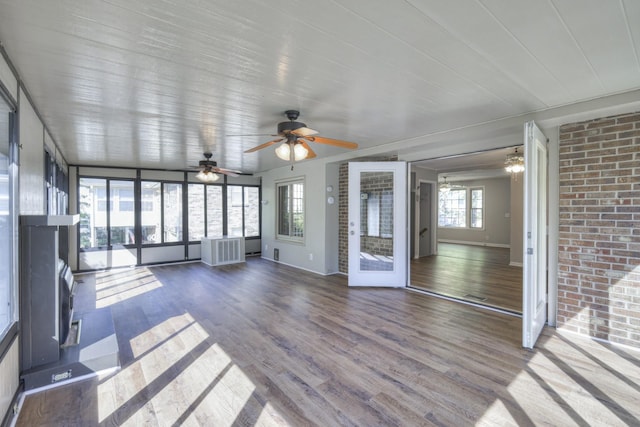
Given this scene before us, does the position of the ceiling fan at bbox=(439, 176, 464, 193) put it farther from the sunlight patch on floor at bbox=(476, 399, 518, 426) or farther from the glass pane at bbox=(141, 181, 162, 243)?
the sunlight patch on floor at bbox=(476, 399, 518, 426)

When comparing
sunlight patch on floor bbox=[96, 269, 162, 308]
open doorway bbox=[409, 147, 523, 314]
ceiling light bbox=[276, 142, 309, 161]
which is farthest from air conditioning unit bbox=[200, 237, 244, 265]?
ceiling light bbox=[276, 142, 309, 161]

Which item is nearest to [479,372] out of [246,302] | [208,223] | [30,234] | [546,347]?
[546,347]

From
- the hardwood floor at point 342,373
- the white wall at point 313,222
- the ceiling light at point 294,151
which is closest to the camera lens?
the hardwood floor at point 342,373

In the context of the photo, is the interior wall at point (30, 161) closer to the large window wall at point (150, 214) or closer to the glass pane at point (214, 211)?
the large window wall at point (150, 214)

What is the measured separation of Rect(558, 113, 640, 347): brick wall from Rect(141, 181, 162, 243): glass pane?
7.68 metres

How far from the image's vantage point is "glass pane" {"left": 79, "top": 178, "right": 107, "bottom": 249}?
6.57 meters

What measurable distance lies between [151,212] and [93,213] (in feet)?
3.66

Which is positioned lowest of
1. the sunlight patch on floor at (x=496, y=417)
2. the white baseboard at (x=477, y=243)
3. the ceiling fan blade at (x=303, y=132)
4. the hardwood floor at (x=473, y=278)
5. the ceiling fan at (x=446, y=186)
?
the sunlight patch on floor at (x=496, y=417)

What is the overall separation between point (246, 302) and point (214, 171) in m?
2.45

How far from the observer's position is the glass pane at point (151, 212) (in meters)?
7.20

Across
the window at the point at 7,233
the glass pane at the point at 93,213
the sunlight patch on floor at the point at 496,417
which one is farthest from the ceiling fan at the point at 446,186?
the window at the point at 7,233

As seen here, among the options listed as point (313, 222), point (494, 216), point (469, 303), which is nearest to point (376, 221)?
point (313, 222)

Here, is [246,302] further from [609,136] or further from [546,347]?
[609,136]

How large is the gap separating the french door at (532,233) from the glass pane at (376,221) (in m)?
2.27
